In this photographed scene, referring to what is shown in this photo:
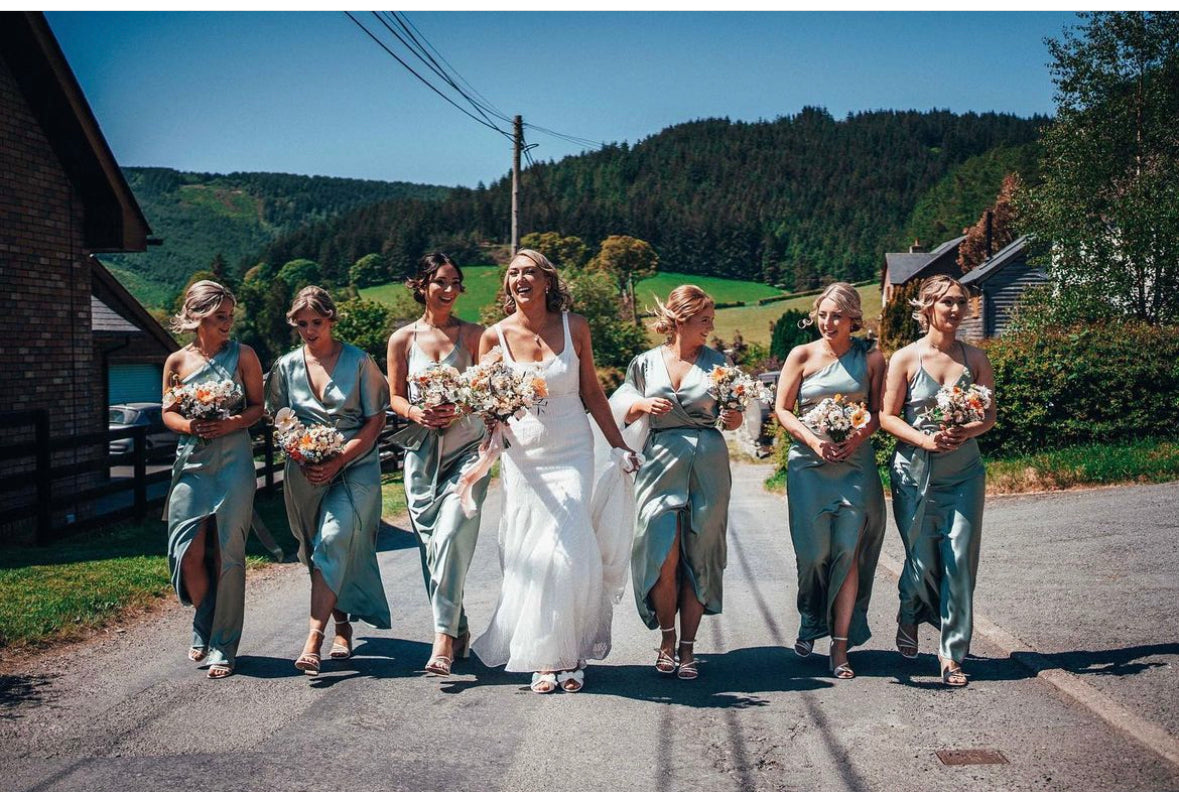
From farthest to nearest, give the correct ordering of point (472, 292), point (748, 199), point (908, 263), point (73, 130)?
point (748, 199), point (472, 292), point (908, 263), point (73, 130)

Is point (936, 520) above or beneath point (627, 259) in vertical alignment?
beneath

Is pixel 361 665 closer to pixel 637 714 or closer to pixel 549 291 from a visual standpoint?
pixel 637 714

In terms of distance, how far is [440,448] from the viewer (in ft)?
22.8

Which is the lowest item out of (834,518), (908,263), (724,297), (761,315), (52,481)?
(52,481)

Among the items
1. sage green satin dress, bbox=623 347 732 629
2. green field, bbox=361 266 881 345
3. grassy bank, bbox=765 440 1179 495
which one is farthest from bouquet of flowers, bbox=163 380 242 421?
green field, bbox=361 266 881 345

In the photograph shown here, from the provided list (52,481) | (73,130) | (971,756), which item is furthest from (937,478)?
(73,130)

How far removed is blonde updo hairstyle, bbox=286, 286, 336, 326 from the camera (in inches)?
271

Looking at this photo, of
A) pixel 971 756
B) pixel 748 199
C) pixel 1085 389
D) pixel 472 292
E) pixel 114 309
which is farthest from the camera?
pixel 748 199

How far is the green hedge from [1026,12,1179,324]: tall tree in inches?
353

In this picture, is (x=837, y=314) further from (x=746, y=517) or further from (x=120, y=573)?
(x=746, y=517)

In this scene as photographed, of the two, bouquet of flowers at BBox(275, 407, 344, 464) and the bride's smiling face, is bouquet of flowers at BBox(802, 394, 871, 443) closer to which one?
the bride's smiling face

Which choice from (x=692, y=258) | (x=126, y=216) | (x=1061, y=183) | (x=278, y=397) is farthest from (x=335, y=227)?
(x=278, y=397)

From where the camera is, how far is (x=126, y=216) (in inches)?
592

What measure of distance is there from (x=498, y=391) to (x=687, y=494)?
142 centimetres
